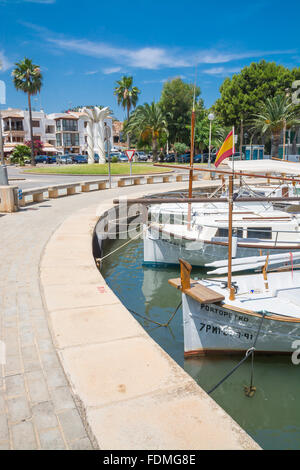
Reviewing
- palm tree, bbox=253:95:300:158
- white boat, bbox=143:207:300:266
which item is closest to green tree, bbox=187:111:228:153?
palm tree, bbox=253:95:300:158

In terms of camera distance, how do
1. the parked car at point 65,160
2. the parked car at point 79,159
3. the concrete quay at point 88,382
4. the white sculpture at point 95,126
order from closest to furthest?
the concrete quay at point 88,382
the white sculpture at point 95,126
the parked car at point 79,159
the parked car at point 65,160

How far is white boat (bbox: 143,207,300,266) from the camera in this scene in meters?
12.6

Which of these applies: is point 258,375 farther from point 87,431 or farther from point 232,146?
point 232,146

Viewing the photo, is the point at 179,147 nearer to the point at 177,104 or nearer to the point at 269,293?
the point at 177,104

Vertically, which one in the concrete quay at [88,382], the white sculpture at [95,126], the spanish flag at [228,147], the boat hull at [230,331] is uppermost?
the white sculpture at [95,126]

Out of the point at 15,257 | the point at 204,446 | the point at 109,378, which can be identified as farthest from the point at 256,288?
the point at 15,257

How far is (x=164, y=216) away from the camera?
51.0ft

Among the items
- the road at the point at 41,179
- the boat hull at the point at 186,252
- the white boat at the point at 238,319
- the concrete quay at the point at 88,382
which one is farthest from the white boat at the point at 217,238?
the road at the point at 41,179

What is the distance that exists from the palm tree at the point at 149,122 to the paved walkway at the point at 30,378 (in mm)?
49371

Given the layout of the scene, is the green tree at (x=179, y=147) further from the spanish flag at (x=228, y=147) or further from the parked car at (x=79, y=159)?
the spanish flag at (x=228, y=147)

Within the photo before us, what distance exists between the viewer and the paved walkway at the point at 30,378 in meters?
3.79

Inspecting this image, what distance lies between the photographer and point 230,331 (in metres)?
7.45

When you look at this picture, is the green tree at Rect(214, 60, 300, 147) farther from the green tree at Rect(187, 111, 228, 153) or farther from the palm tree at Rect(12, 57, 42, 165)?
the palm tree at Rect(12, 57, 42, 165)

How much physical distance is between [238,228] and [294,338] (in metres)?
6.32
